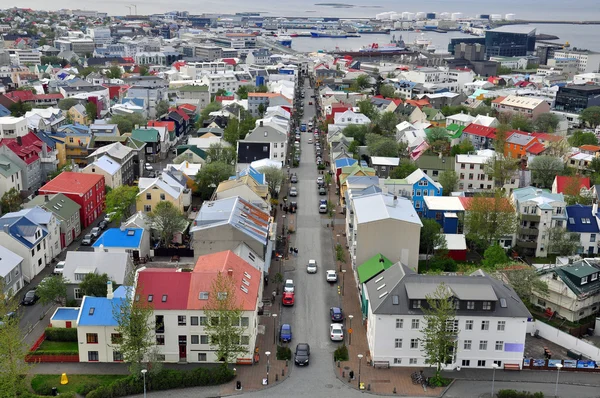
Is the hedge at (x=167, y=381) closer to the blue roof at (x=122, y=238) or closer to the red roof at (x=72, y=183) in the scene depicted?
the blue roof at (x=122, y=238)

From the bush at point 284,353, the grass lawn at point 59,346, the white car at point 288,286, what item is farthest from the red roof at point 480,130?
the grass lawn at point 59,346

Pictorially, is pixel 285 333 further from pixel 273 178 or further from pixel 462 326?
pixel 273 178

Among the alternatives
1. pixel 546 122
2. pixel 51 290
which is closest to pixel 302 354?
pixel 51 290

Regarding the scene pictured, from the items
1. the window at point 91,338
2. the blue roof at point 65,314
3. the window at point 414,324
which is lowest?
the blue roof at point 65,314

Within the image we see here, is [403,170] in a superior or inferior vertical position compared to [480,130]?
inferior

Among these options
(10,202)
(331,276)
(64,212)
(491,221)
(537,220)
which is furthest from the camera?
(10,202)
